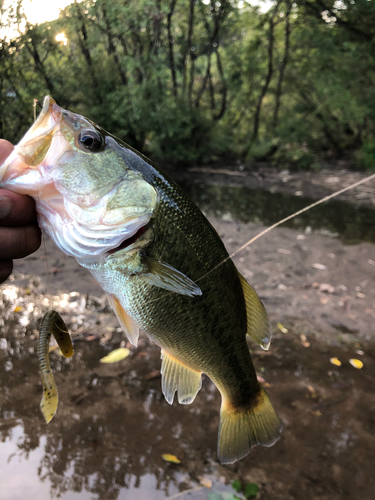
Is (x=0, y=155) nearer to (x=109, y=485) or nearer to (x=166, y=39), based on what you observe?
(x=109, y=485)

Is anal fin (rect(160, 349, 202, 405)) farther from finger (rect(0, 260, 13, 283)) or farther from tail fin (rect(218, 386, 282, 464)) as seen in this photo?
finger (rect(0, 260, 13, 283))

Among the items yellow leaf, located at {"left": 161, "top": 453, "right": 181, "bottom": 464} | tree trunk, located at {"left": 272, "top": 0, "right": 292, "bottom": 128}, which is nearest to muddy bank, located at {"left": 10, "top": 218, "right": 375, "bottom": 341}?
yellow leaf, located at {"left": 161, "top": 453, "right": 181, "bottom": 464}

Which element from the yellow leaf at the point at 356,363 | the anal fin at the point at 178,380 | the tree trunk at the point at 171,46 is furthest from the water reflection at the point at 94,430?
the tree trunk at the point at 171,46

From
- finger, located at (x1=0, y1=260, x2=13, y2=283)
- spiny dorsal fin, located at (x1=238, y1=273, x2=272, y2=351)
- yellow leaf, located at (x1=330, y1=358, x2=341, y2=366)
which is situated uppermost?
finger, located at (x1=0, y1=260, x2=13, y2=283)

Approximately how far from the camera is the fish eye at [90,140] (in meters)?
1.20

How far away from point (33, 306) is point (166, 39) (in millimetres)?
9452

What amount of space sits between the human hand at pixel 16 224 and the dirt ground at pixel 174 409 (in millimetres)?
283

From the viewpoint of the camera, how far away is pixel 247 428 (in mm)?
1604

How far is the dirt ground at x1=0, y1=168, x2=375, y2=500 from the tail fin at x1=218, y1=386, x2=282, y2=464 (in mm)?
845

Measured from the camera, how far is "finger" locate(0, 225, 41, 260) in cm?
121

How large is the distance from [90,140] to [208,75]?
1156cm

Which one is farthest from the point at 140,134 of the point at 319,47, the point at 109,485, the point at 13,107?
the point at 109,485

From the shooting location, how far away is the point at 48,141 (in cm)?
115

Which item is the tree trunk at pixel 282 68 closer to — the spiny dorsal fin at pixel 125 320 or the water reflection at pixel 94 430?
the water reflection at pixel 94 430
